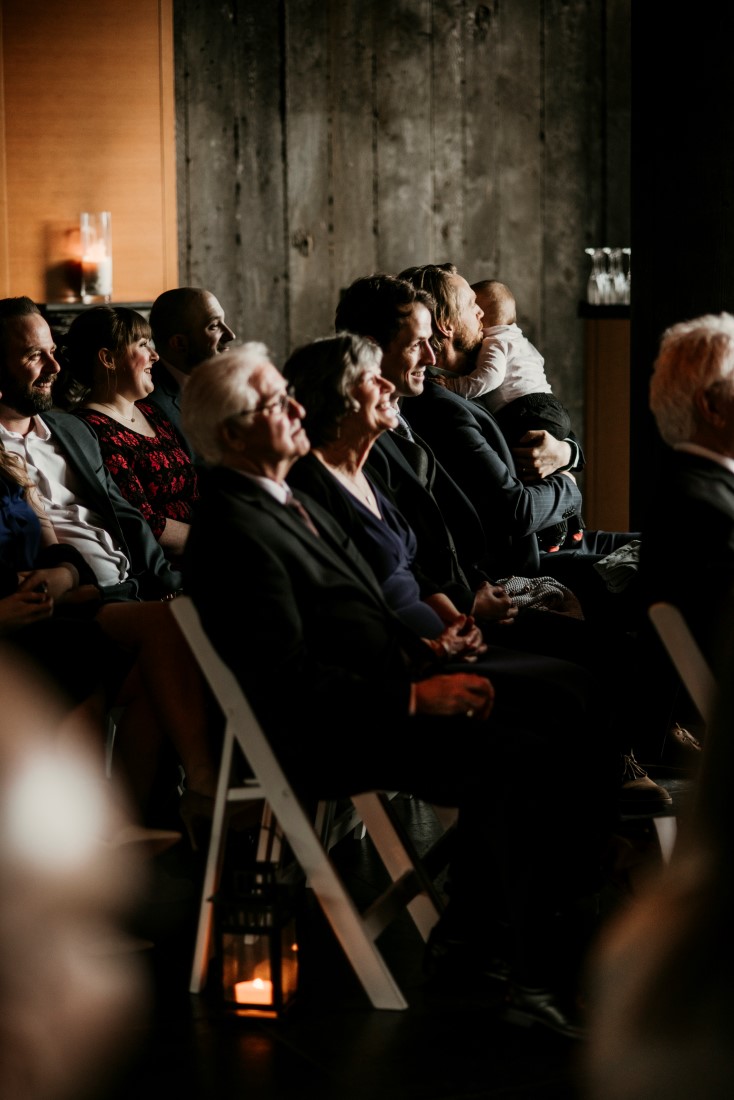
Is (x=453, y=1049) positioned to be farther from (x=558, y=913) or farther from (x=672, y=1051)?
(x=672, y=1051)

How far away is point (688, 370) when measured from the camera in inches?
111

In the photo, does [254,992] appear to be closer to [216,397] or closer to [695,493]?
[216,397]

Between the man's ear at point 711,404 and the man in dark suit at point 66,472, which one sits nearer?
the man's ear at point 711,404

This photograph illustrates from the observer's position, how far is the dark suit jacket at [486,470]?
12.3 feet

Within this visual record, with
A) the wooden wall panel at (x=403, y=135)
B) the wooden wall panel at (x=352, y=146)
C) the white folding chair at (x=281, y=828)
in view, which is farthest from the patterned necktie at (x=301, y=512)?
the wooden wall panel at (x=403, y=135)

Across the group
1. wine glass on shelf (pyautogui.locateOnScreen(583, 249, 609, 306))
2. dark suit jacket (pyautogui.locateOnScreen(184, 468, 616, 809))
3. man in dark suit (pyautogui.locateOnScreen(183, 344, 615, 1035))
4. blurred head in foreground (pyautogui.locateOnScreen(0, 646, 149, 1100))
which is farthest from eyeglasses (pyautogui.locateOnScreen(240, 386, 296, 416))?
wine glass on shelf (pyautogui.locateOnScreen(583, 249, 609, 306))

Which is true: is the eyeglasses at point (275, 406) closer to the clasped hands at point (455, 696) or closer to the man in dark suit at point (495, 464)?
the clasped hands at point (455, 696)

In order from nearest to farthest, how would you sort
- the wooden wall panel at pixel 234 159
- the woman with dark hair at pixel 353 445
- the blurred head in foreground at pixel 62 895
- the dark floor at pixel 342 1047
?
the dark floor at pixel 342 1047 < the blurred head in foreground at pixel 62 895 < the woman with dark hair at pixel 353 445 < the wooden wall panel at pixel 234 159

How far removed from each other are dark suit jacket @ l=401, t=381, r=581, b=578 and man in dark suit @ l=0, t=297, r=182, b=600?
0.82 m

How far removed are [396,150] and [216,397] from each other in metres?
5.20

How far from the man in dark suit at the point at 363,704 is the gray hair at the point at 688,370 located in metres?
0.65

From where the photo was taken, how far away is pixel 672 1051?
113cm

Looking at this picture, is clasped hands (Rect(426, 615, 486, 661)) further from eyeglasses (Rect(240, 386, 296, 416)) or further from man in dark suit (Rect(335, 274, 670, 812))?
eyeglasses (Rect(240, 386, 296, 416))

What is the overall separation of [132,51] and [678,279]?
3788 millimetres
